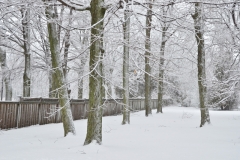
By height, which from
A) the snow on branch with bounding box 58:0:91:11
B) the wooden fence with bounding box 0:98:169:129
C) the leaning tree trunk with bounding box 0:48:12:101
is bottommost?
the wooden fence with bounding box 0:98:169:129

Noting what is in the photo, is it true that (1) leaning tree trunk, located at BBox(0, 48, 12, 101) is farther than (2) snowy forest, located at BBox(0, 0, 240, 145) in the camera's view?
Yes

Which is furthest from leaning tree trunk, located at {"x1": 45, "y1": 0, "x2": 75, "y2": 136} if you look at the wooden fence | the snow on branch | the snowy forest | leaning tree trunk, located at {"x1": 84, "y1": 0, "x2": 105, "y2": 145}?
leaning tree trunk, located at {"x1": 84, "y1": 0, "x2": 105, "y2": 145}

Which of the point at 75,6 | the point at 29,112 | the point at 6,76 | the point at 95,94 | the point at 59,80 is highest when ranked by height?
the point at 75,6

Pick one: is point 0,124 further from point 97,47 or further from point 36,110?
point 97,47

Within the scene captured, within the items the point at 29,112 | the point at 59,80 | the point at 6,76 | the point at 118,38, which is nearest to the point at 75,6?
the point at 118,38

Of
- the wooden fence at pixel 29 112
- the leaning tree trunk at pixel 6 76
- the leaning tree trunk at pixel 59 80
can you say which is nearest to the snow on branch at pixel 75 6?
the leaning tree trunk at pixel 59 80

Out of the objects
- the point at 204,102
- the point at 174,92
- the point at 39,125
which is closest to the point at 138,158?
the point at 204,102

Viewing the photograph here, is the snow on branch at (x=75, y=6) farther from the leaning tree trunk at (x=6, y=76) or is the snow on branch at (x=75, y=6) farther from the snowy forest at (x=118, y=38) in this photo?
the leaning tree trunk at (x=6, y=76)

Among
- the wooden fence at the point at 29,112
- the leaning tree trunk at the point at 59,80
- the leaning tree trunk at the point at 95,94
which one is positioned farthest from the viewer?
the wooden fence at the point at 29,112

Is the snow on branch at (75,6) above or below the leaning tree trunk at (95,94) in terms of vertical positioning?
above

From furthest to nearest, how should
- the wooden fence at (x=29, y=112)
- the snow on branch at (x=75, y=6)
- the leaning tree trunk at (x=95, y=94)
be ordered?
1. the wooden fence at (x=29, y=112)
2. the snow on branch at (x=75, y=6)
3. the leaning tree trunk at (x=95, y=94)

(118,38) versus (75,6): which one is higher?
(75,6)

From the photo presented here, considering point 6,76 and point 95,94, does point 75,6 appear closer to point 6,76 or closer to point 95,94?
point 95,94

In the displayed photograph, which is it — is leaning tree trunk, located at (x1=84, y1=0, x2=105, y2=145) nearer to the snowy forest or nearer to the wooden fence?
the snowy forest
